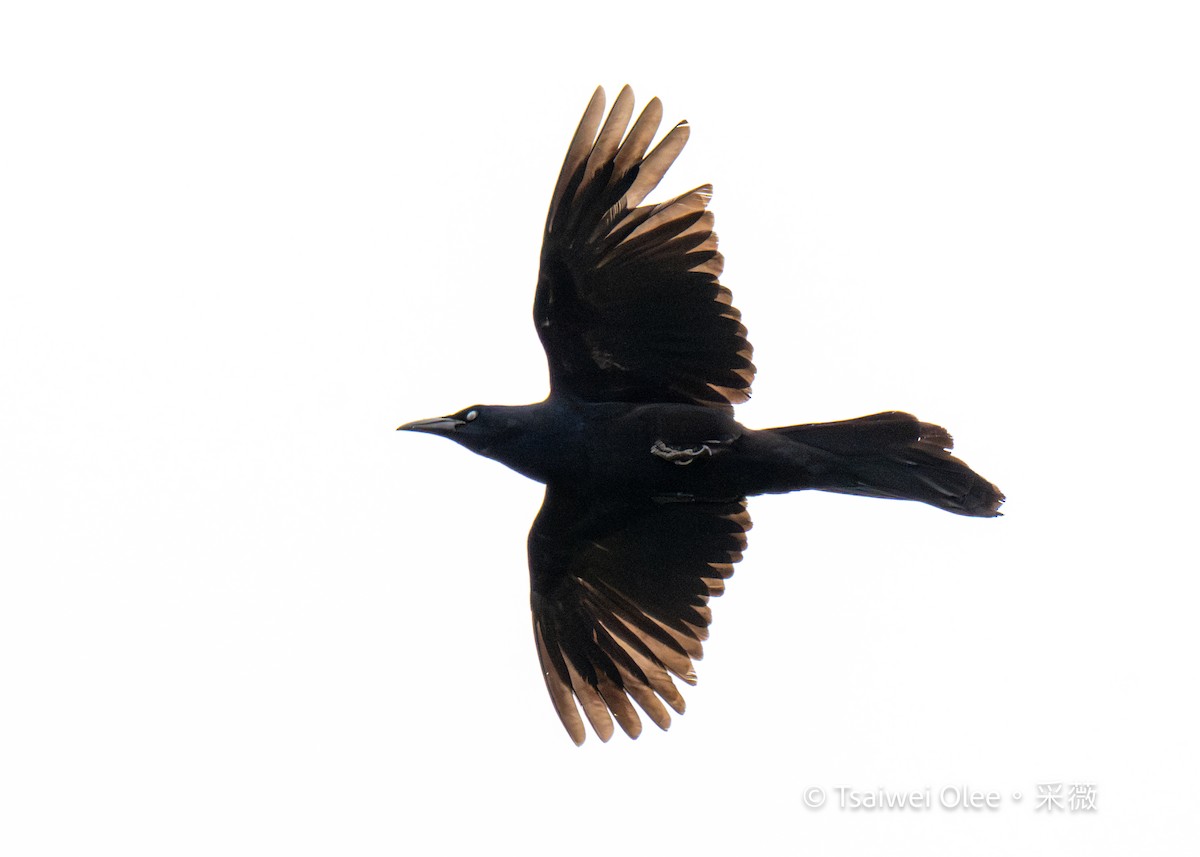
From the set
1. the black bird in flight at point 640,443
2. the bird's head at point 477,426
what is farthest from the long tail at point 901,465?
the bird's head at point 477,426

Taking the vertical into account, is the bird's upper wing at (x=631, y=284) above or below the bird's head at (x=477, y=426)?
above

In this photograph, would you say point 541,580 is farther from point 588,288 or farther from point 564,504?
point 588,288

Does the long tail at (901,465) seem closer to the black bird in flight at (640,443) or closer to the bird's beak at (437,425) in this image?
the black bird in flight at (640,443)

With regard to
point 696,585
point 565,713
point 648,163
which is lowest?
point 565,713

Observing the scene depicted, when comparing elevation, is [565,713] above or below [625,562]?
below

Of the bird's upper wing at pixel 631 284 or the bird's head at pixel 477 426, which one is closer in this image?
the bird's upper wing at pixel 631 284

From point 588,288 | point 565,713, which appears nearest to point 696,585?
point 565,713
